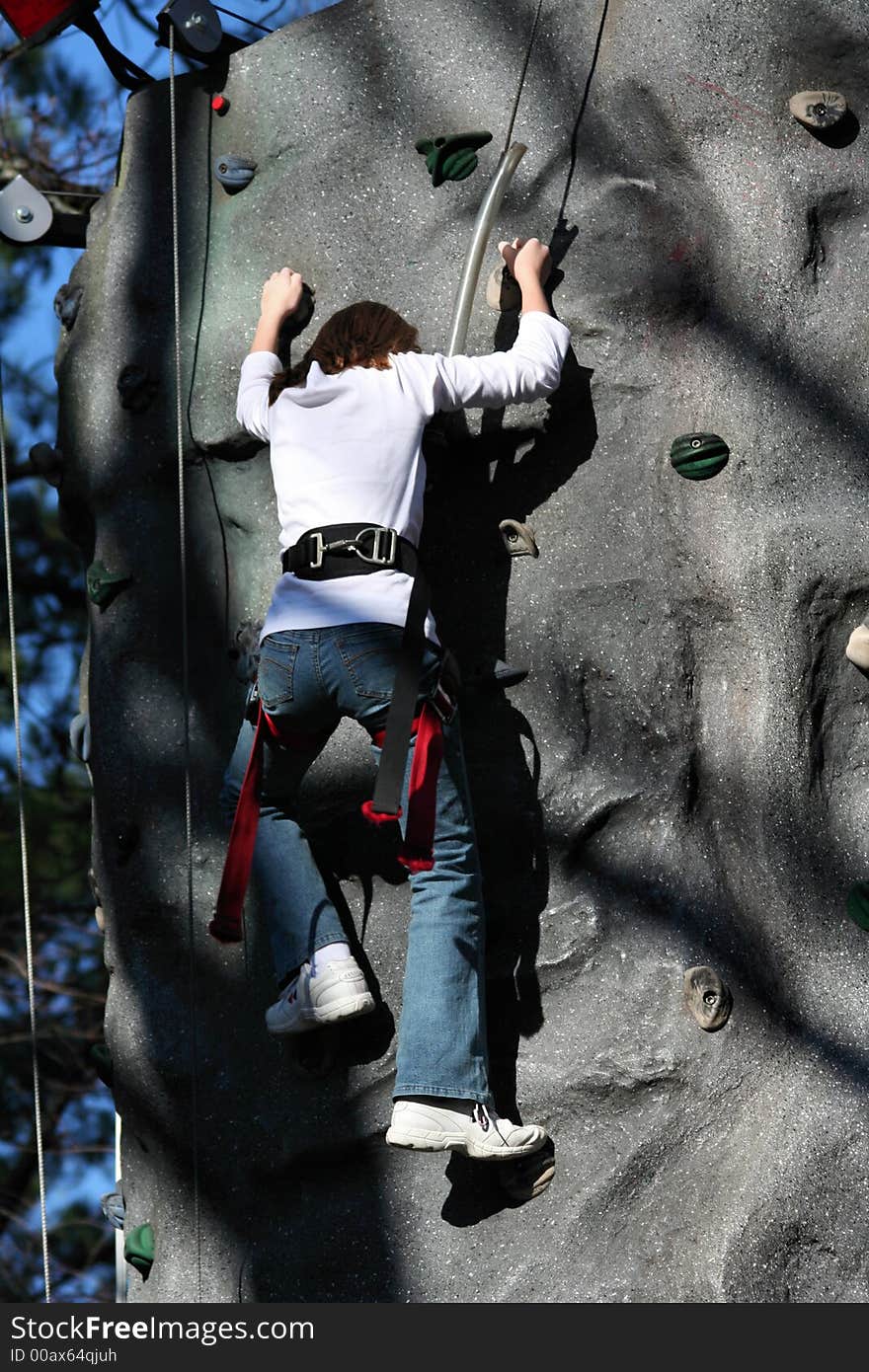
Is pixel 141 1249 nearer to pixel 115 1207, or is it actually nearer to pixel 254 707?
pixel 115 1207

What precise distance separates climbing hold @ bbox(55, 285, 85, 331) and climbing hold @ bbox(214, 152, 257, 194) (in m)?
0.42

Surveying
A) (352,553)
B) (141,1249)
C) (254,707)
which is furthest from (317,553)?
(141,1249)

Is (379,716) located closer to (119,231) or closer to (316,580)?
(316,580)

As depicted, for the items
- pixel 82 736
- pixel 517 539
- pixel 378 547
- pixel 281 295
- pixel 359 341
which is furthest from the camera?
pixel 82 736

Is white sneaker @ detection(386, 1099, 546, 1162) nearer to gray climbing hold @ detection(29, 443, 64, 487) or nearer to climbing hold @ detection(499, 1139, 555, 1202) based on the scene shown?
climbing hold @ detection(499, 1139, 555, 1202)

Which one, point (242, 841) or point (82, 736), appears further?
point (82, 736)

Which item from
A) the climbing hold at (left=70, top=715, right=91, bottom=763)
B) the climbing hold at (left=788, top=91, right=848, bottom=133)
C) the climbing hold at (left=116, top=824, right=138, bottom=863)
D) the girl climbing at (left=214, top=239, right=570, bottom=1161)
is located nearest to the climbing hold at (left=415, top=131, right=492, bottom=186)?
the girl climbing at (left=214, top=239, right=570, bottom=1161)

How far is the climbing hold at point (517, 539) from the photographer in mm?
3262

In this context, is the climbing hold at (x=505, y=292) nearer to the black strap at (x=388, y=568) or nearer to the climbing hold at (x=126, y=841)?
the black strap at (x=388, y=568)

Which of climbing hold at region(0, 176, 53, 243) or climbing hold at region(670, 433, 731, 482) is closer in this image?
climbing hold at region(670, 433, 731, 482)

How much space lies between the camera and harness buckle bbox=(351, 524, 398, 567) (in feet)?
9.51

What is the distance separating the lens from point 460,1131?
2846 mm

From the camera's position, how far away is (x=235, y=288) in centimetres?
A: 356

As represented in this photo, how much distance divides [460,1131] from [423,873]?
0.42m
